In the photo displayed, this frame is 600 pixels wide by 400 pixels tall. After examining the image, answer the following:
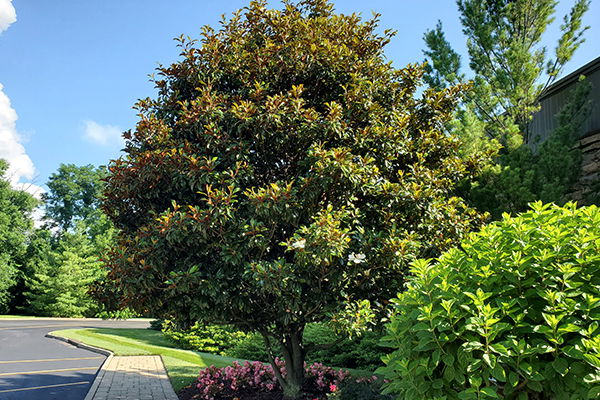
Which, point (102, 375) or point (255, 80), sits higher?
point (255, 80)

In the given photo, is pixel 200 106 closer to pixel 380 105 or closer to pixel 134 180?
pixel 134 180

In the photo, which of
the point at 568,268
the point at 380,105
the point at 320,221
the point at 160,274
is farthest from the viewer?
the point at 380,105

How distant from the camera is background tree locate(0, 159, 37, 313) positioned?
34.6 meters

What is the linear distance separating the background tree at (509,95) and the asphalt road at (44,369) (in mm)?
10033

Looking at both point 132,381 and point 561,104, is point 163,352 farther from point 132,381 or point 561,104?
point 561,104

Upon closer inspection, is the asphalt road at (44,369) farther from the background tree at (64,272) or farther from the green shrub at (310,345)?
the background tree at (64,272)

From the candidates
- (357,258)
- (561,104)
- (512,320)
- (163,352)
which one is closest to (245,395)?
(357,258)

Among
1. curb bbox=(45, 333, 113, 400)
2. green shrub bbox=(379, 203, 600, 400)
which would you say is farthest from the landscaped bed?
green shrub bbox=(379, 203, 600, 400)

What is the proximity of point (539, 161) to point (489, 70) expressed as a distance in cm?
331

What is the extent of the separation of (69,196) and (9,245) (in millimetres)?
17437

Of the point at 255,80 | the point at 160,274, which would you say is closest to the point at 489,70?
the point at 255,80

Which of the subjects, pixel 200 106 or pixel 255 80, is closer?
pixel 200 106

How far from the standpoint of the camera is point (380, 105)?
7695 mm

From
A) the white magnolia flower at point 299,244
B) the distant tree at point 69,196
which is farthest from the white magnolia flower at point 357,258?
the distant tree at point 69,196
